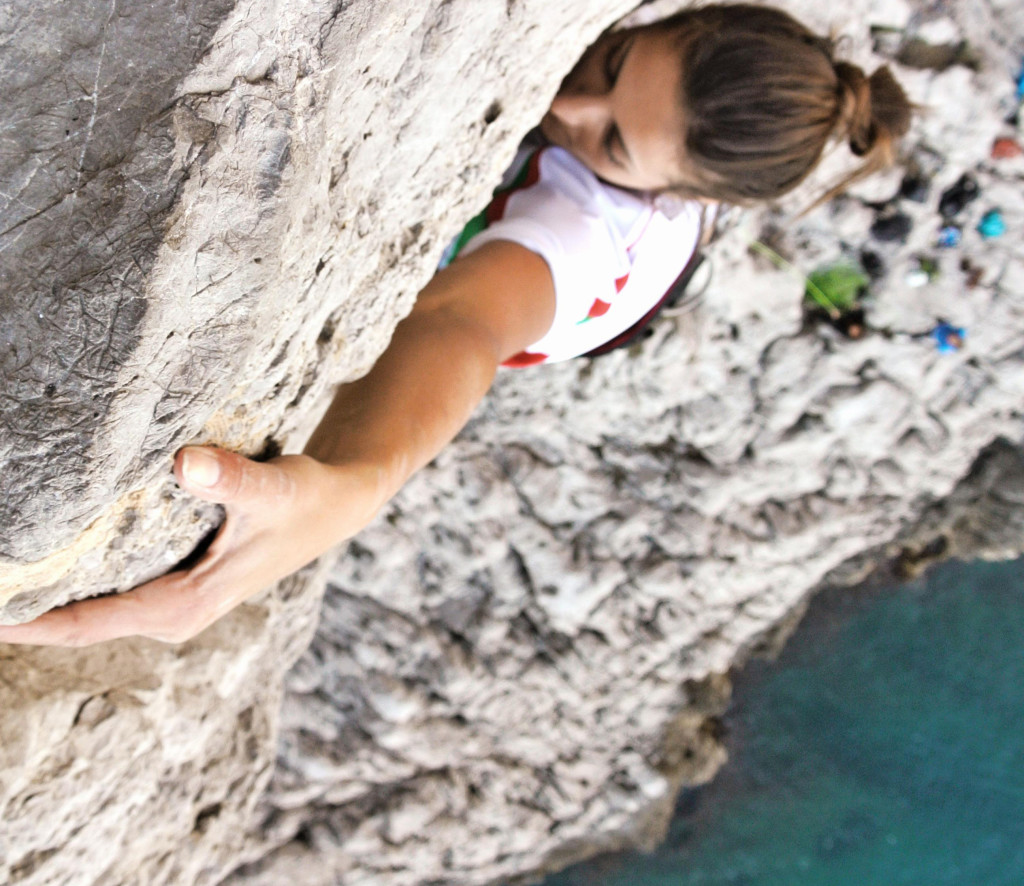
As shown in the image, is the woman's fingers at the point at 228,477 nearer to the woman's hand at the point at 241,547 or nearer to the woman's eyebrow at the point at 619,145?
the woman's hand at the point at 241,547

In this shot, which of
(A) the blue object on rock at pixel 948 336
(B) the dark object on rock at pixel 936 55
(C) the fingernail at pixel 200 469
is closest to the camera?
(C) the fingernail at pixel 200 469

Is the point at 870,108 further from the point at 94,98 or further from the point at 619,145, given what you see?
the point at 94,98

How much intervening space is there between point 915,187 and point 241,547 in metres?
1.73

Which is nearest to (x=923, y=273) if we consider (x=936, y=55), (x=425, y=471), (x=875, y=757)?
(x=936, y=55)

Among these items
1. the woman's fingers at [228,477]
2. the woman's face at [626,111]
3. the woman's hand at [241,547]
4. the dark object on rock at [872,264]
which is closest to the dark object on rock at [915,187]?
the dark object on rock at [872,264]

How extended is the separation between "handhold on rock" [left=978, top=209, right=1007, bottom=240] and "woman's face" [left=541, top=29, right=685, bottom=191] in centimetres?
117

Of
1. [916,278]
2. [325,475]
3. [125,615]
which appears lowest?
[125,615]

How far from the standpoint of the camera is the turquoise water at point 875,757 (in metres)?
2.60

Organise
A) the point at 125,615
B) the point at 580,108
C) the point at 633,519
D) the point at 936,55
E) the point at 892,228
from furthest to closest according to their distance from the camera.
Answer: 1. the point at 633,519
2. the point at 892,228
3. the point at 936,55
4. the point at 580,108
5. the point at 125,615

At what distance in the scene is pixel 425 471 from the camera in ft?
5.96

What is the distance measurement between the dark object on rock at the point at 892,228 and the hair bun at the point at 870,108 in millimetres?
600

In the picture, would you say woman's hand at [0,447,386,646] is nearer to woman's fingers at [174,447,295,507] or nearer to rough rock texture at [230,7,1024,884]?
woman's fingers at [174,447,295,507]

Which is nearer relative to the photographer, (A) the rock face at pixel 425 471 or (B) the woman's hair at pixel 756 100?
(A) the rock face at pixel 425 471

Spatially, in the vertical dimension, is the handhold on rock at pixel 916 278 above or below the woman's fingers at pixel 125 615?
above
